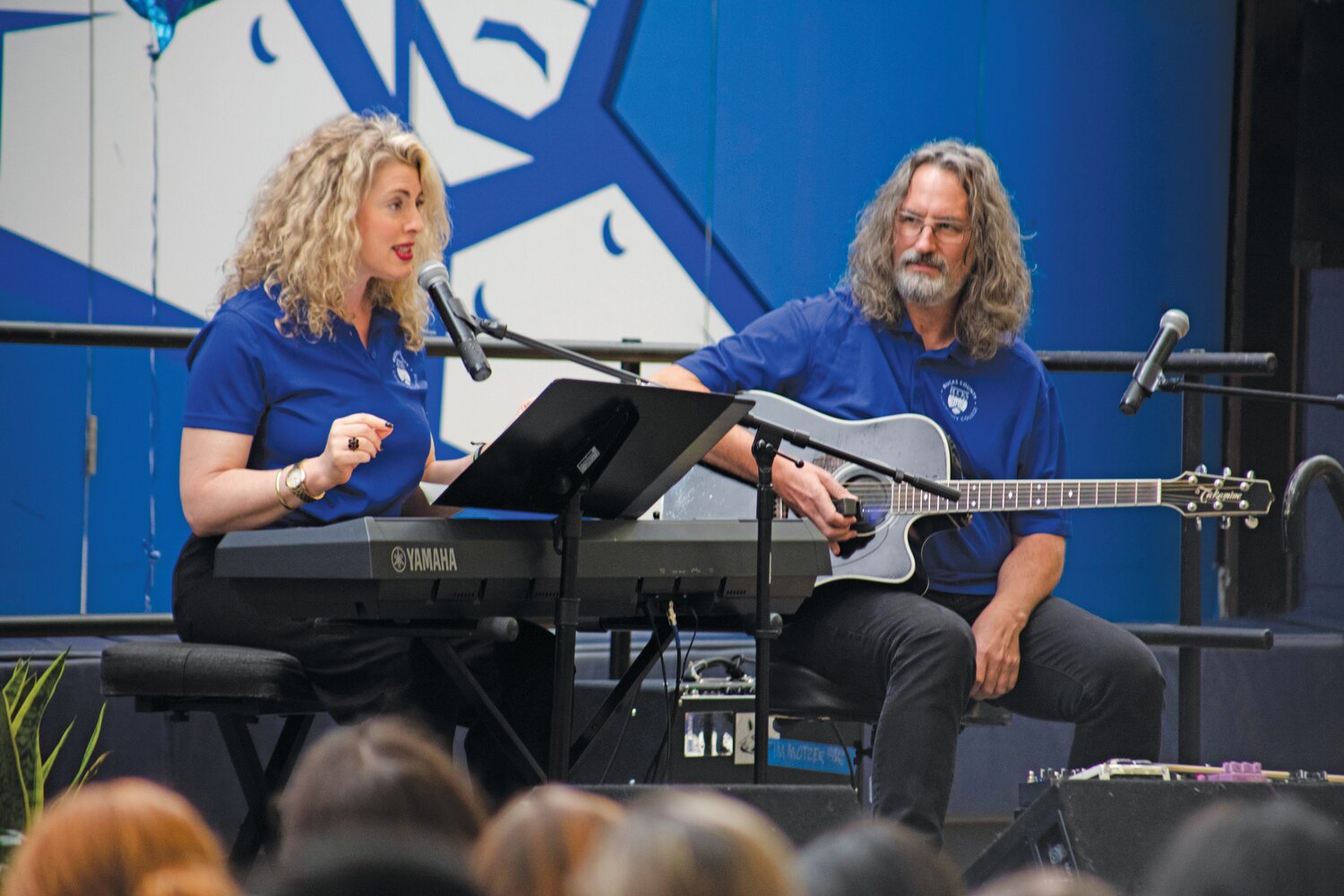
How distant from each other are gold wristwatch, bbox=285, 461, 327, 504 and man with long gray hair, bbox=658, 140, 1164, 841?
3.25ft

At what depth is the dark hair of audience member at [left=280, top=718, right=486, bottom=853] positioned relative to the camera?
3.49 ft

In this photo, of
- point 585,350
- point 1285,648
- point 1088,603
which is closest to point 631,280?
point 585,350

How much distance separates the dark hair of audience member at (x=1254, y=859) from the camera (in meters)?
0.83

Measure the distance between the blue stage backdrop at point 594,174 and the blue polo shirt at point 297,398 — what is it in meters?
1.73

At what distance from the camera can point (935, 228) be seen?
11.5ft

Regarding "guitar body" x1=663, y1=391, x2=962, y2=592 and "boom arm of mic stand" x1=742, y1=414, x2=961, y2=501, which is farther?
"guitar body" x1=663, y1=391, x2=962, y2=592

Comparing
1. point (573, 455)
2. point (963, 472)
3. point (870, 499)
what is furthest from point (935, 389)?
point (573, 455)

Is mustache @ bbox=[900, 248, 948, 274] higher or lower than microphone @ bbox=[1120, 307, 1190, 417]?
higher

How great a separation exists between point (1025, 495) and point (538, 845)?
2.44 metres

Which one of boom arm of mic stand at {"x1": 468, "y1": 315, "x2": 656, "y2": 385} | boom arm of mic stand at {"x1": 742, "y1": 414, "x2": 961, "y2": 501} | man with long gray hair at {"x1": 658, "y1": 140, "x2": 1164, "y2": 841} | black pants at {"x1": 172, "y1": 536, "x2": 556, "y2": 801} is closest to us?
boom arm of mic stand at {"x1": 468, "y1": 315, "x2": 656, "y2": 385}

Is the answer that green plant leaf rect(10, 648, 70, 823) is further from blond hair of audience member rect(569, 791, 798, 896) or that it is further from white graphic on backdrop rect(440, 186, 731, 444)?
blond hair of audience member rect(569, 791, 798, 896)

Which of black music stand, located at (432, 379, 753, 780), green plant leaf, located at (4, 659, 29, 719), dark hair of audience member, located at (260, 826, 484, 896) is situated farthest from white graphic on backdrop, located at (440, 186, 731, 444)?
dark hair of audience member, located at (260, 826, 484, 896)

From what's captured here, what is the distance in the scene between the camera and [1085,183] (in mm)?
5188

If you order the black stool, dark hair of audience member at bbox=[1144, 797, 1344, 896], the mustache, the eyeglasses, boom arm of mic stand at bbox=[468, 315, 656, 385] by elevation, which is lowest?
the black stool
